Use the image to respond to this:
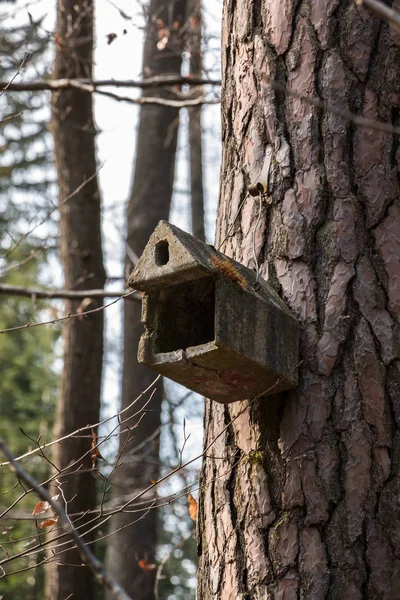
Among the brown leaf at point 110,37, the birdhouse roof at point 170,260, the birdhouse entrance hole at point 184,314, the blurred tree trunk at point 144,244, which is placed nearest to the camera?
the birdhouse roof at point 170,260

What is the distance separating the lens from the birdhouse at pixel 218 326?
2.17 m

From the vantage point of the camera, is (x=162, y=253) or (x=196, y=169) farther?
(x=196, y=169)

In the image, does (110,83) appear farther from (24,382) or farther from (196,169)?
(24,382)

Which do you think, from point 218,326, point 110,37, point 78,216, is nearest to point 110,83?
point 110,37

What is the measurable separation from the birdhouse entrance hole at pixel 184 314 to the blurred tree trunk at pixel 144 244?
4367 mm

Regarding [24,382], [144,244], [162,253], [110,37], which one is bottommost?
[162,253]

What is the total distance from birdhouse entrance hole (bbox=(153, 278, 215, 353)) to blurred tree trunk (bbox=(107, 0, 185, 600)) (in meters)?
4.37

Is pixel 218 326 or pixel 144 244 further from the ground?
pixel 144 244

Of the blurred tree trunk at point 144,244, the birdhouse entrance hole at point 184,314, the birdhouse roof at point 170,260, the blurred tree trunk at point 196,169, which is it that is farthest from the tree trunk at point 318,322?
the blurred tree trunk at point 196,169

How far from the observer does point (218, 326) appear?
6.96 feet

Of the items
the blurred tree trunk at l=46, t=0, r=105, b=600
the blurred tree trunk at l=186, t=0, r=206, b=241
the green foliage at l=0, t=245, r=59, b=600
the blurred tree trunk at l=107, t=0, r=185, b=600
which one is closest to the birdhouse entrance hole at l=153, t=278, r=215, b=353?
the blurred tree trunk at l=46, t=0, r=105, b=600

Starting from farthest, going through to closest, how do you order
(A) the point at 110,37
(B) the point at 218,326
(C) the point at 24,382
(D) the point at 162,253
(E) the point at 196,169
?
(C) the point at 24,382 → (E) the point at 196,169 → (A) the point at 110,37 → (D) the point at 162,253 → (B) the point at 218,326

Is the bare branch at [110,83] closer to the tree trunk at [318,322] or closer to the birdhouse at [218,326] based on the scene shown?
the tree trunk at [318,322]

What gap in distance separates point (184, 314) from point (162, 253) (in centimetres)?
28
